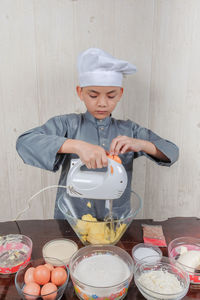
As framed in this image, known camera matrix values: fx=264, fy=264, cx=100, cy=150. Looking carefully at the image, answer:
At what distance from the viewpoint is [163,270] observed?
0.77 meters

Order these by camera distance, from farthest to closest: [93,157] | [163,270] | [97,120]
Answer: [97,120] < [93,157] < [163,270]

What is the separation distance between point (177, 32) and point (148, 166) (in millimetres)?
812

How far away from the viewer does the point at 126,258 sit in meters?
0.79

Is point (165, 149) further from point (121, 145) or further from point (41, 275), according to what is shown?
point (41, 275)

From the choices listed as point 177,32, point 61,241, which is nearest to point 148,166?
point 177,32

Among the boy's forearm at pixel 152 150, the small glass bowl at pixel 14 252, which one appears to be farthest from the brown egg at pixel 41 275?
the boy's forearm at pixel 152 150

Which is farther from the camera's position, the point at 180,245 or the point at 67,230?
the point at 67,230

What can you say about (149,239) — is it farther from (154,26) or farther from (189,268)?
(154,26)

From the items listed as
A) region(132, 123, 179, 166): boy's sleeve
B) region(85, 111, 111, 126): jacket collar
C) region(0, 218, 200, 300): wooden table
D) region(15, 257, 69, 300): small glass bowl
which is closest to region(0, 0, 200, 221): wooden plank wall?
region(132, 123, 179, 166): boy's sleeve

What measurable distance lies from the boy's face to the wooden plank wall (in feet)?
1.35

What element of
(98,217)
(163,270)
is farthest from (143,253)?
(98,217)

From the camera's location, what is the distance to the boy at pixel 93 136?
3.37ft

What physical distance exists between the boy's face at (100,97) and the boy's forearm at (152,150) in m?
0.23

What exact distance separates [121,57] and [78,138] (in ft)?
1.95
